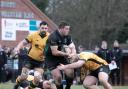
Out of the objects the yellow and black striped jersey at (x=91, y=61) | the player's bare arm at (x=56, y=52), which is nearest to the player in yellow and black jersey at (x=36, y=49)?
the player's bare arm at (x=56, y=52)

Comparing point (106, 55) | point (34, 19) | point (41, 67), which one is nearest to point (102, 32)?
point (34, 19)

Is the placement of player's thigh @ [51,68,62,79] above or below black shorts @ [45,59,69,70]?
below

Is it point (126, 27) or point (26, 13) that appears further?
point (126, 27)

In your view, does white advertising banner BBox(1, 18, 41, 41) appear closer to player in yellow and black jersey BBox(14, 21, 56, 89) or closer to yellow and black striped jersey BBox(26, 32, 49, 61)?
player in yellow and black jersey BBox(14, 21, 56, 89)

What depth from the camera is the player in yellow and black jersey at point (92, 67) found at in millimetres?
14406

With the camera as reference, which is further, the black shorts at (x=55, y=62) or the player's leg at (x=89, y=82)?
the black shorts at (x=55, y=62)

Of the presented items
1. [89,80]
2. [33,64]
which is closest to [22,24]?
[33,64]

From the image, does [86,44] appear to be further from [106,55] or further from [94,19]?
[106,55]

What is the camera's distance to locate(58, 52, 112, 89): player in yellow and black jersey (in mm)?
14406

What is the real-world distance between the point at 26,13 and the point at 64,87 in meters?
26.1

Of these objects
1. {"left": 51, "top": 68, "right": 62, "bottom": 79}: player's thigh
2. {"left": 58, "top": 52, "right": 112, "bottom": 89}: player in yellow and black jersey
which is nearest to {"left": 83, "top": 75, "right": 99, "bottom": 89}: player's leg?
{"left": 58, "top": 52, "right": 112, "bottom": 89}: player in yellow and black jersey

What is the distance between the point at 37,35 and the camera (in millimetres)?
16906

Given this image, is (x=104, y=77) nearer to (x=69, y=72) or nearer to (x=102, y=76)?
(x=102, y=76)

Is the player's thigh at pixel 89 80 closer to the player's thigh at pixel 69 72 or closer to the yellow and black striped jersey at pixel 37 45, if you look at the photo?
the player's thigh at pixel 69 72
